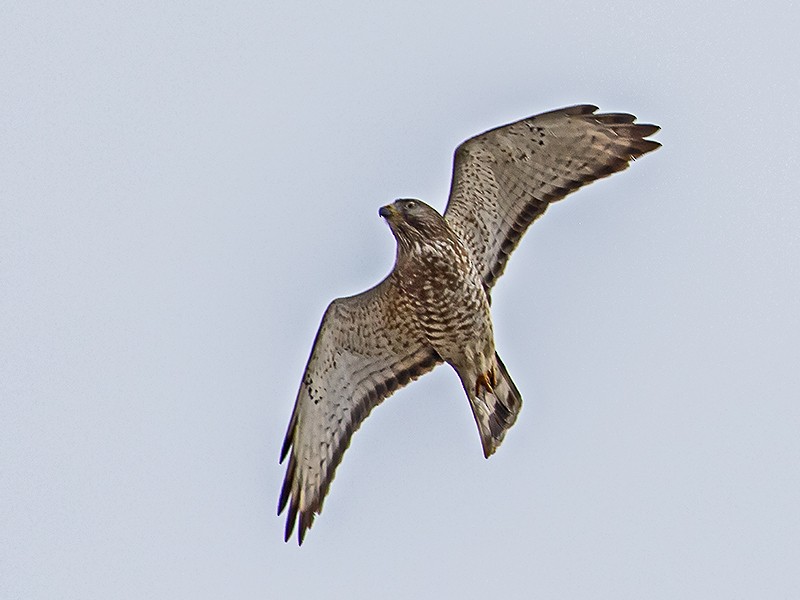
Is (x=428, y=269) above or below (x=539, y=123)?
below

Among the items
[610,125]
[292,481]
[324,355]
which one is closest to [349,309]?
[324,355]

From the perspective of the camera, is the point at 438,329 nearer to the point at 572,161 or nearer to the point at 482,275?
the point at 482,275

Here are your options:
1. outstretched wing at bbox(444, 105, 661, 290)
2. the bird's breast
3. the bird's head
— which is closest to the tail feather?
the bird's breast

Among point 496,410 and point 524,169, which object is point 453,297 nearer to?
point 496,410

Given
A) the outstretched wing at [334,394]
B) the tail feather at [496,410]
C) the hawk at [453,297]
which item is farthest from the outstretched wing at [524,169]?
the outstretched wing at [334,394]

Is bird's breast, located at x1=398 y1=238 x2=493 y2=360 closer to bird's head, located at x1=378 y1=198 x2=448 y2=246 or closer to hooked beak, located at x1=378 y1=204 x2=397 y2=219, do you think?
bird's head, located at x1=378 y1=198 x2=448 y2=246

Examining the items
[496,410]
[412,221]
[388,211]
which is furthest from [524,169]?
[496,410]

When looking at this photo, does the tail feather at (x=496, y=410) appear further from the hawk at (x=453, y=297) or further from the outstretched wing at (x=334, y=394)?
the outstretched wing at (x=334, y=394)
